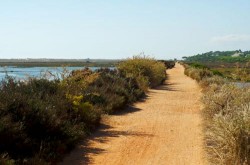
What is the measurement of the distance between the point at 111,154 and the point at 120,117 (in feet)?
19.1

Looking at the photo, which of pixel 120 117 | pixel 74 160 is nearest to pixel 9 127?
pixel 74 160

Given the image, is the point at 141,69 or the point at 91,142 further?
the point at 141,69

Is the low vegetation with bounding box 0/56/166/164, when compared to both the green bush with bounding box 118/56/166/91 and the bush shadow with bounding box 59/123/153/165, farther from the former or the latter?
the green bush with bounding box 118/56/166/91

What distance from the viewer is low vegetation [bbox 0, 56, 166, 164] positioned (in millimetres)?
8836

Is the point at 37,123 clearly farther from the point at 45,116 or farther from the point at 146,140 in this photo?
the point at 146,140

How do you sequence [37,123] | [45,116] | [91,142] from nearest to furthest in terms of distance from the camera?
1. [37,123]
2. [45,116]
3. [91,142]

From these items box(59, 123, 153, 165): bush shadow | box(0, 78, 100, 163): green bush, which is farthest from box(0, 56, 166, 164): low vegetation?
box(59, 123, 153, 165): bush shadow

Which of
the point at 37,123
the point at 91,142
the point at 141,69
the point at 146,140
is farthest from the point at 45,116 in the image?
the point at 141,69

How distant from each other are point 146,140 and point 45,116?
3.00 meters

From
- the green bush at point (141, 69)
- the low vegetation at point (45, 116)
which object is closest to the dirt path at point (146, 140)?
the low vegetation at point (45, 116)

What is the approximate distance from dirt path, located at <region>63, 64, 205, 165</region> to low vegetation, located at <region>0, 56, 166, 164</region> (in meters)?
0.46

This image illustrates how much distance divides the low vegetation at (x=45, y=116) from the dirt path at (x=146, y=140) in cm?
46

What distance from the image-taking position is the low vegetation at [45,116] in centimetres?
884

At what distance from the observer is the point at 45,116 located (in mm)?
10461
